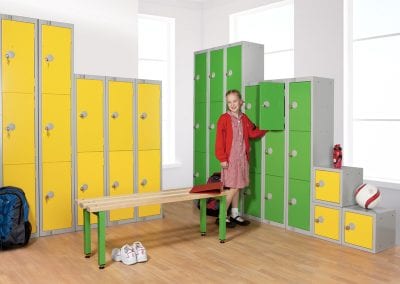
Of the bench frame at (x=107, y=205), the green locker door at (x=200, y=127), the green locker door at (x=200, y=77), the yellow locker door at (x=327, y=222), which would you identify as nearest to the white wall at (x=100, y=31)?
the green locker door at (x=200, y=77)

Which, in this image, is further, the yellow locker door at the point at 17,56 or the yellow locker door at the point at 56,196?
the yellow locker door at the point at 56,196

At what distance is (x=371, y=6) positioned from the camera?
509 cm

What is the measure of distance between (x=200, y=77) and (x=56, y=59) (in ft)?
6.05

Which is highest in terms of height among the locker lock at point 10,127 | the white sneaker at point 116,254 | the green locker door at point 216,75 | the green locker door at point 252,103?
the green locker door at point 216,75

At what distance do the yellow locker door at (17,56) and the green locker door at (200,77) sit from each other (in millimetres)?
2042

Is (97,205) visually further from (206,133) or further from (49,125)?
(206,133)

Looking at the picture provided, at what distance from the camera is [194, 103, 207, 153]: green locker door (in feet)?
17.8

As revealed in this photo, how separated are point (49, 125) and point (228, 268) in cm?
216

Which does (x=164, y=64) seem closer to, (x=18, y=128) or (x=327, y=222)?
(x=18, y=128)

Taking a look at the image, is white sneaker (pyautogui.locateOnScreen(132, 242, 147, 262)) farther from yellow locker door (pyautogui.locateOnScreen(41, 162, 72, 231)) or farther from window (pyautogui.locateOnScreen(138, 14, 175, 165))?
window (pyautogui.locateOnScreen(138, 14, 175, 165))

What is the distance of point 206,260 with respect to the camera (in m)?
3.51

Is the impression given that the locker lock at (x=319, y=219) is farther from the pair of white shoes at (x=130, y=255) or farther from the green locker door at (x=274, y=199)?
the pair of white shoes at (x=130, y=255)

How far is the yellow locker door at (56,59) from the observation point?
4.15 meters

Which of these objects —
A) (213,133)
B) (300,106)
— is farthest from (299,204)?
(213,133)
